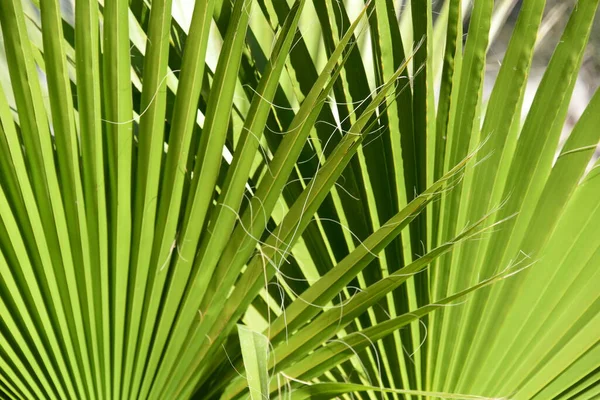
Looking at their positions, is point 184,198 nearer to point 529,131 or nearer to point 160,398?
point 160,398

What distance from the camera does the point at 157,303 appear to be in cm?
71

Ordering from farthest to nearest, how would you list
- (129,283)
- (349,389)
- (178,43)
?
(178,43)
(129,283)
(349,389)

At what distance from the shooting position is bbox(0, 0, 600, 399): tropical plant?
0.65m

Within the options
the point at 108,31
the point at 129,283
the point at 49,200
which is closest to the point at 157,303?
the point at 129,283

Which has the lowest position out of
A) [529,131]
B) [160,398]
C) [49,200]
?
[160,398]

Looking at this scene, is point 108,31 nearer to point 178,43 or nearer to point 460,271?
point 178,43

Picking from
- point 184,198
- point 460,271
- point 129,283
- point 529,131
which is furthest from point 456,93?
point 129,283

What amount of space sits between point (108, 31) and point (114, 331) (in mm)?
370

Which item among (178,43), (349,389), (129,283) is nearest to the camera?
(349,389)

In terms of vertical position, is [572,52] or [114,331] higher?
[572,52]

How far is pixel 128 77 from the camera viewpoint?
0.68m

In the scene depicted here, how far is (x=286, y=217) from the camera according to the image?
2.20ft

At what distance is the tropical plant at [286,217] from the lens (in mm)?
651

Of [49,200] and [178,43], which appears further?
[178,43]
